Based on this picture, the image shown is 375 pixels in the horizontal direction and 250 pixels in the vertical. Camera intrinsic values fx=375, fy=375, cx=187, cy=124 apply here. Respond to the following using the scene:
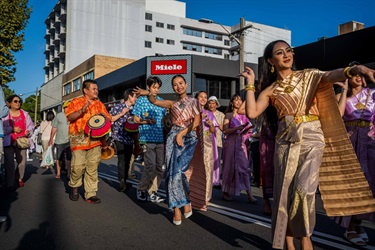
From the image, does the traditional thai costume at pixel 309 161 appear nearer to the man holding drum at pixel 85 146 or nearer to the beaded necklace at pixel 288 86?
the beaded necklace at pixel 288 86

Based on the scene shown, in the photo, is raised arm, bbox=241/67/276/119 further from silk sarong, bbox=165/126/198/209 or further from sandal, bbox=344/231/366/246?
sandal, bbox=344/231/366/246

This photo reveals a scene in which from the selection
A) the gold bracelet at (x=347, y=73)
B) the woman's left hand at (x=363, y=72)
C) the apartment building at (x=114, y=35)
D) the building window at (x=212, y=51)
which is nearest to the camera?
the woman's left hand at (x=363, y=72)

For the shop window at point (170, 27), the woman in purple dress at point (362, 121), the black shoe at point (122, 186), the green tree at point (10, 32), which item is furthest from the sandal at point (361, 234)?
the shop window at point (170, 27)

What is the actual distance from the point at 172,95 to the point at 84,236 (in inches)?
1127

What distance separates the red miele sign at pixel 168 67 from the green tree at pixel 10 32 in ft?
41.3

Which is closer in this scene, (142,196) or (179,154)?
(179,154)

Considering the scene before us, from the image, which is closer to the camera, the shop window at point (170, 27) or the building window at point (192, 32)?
the shop window at point (170, 27)

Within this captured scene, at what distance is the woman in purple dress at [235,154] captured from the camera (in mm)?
6793

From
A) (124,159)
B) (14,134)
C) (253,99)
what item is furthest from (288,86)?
(14,134)

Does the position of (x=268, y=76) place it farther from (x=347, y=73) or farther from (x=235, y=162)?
(x=235, y=162)

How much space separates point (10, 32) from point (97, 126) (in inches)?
701

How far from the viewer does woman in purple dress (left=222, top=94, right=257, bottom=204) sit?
22.3 ft

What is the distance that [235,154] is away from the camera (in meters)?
7.00

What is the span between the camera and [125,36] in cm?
6069
